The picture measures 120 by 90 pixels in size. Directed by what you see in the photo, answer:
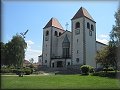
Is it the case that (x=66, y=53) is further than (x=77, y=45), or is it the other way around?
(x=66, y=53)

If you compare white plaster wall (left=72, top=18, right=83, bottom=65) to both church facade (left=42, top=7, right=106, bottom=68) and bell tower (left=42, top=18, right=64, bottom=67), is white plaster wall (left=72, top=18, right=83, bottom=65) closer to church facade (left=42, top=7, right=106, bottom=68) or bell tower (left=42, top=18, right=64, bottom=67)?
church facade (left=42, top=7, right=106, bottom=68)

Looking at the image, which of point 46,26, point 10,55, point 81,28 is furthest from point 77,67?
point 46,26

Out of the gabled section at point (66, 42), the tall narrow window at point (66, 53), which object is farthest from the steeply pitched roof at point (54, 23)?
the tall narrow window at point (66, 53)

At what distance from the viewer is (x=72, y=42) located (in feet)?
186

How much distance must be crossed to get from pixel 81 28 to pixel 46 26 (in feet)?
45.1

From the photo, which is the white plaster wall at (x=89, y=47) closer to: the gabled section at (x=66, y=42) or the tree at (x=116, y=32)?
the gabled section at (x=66, y=42)

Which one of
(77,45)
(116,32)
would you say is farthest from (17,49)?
(116,32)

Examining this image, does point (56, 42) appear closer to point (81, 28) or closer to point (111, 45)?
point (81, 28)

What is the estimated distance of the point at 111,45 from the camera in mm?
34031

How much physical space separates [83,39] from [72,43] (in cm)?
367

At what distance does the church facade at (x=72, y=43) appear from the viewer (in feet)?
179

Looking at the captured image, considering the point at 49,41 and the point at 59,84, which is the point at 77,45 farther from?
the point at 59,84

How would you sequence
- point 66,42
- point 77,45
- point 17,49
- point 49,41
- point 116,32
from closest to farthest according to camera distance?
point 116,32 < point 17,49 < point 77,45 < point 66,42 < point 49,41

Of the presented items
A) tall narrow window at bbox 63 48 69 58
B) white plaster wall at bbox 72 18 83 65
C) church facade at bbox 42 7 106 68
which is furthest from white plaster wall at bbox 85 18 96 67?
tall narrow window at bbox 63 48 69 58
